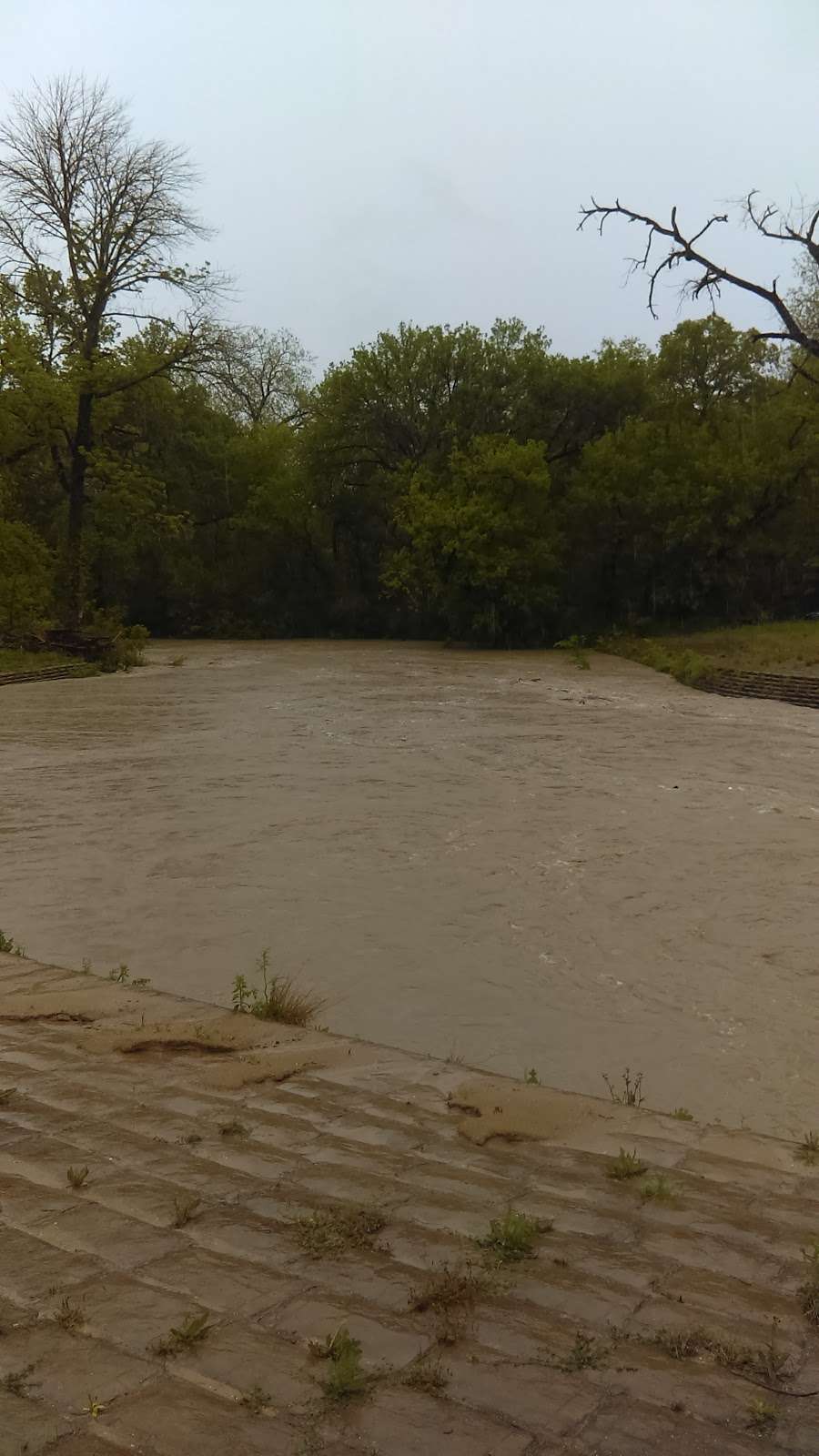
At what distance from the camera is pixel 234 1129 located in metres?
4.33

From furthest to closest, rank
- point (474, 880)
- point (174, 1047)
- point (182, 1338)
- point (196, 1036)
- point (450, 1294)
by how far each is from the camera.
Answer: point (474, 880)
point (196, 1036)
point (174, 1047)
point (450, 1294)
point (182, 1338)

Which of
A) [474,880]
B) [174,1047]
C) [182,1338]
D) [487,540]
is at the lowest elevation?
[474,880]

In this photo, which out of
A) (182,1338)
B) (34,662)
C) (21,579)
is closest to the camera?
(182,1338)

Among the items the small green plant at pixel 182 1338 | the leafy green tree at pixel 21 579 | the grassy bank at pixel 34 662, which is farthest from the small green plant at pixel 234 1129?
the leafy green tree at pixel 21 579

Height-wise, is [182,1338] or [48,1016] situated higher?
[182,1338]

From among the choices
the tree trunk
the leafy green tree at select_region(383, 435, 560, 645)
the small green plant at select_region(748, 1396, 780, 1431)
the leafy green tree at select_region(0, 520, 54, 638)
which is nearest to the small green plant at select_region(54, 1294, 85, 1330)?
the small green plant at select_region(748, 1396, 780, 1431)

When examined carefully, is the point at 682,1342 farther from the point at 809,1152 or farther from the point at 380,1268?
the point at 809,1152

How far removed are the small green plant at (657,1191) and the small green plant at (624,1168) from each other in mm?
64

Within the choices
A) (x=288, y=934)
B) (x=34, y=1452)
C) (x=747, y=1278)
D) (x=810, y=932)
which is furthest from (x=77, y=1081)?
(x=810, y=932)

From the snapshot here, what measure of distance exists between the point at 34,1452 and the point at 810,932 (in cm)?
757

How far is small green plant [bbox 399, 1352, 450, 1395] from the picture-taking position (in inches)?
109

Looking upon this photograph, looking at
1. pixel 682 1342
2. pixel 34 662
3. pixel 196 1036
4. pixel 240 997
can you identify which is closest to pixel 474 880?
pixel 240 997

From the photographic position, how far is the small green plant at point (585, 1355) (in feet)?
9.38

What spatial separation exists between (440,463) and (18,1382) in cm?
4561
